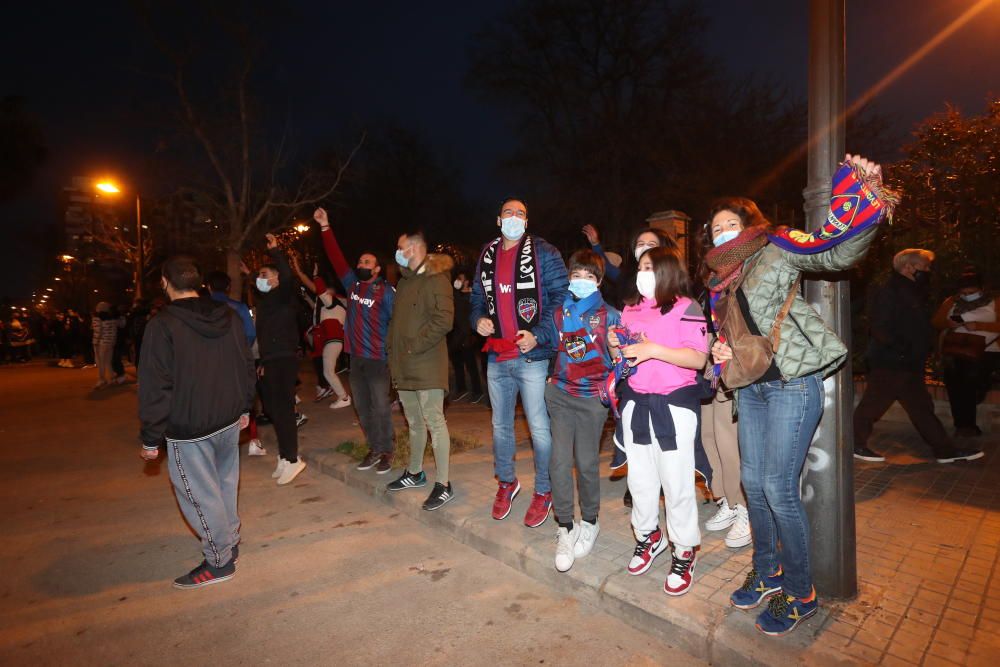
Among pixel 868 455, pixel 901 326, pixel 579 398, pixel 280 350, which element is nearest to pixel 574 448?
pixel 579 398

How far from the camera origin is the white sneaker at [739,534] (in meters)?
3.86

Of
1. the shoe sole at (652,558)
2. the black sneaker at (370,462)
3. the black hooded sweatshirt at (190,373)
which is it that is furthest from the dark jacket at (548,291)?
the black sneaker at (370,462)

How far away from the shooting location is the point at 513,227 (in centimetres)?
442

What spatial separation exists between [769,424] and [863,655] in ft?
3.61

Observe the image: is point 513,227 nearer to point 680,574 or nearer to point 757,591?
point 680,574

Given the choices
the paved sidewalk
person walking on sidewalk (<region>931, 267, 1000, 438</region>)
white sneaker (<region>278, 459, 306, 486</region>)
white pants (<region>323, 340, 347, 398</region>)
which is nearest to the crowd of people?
the paved sidewalk

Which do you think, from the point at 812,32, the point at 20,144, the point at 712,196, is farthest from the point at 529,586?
the point at 20,144

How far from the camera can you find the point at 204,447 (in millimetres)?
3875

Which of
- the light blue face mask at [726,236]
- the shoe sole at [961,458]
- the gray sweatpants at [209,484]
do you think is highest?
the light blue face mask at [726,236]

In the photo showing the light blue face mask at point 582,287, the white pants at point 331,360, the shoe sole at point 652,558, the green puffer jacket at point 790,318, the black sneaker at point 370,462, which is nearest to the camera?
the green puffer jacket at point 790,318

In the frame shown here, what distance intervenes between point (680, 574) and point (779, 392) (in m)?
1.25

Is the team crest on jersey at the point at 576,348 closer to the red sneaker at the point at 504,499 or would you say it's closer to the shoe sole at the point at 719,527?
the red sneaker at the point at 504,499

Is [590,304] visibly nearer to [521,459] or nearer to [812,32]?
[812,32]

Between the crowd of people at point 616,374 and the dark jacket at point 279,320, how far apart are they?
23mm
